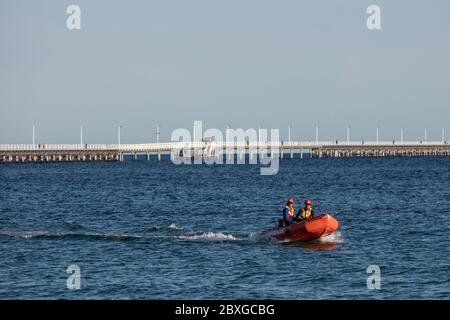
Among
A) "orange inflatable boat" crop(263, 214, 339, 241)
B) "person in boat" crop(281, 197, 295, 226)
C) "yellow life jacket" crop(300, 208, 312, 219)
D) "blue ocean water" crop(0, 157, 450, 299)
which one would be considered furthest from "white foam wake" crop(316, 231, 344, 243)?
"person in boat" crop(281, 197, 295, 226)

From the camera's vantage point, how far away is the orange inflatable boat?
3597 centimetres

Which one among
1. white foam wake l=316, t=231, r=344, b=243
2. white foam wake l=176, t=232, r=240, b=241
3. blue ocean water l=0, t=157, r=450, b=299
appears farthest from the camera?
white foam wake l=176, t=232, r=240, b=241

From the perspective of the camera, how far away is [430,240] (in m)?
38.6

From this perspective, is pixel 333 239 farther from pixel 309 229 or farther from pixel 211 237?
pixel 211 237

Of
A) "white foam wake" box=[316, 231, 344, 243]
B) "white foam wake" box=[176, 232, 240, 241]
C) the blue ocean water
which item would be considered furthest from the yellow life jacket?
"white foam wake" box=[176, 232, 240, 241]

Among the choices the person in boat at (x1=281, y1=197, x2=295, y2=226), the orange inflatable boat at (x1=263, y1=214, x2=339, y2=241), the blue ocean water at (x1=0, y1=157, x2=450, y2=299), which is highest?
the person in boat at (x1=281, y1=197, x2=295, y2=226)

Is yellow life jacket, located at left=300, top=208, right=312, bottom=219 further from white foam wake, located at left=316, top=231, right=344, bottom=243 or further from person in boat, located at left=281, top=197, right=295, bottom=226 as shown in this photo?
white foam wake, located at left=316, top=231, right=344, bottom=243

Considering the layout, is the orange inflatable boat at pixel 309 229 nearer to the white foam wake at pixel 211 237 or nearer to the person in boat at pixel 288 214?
the person in boat at pixel 288 214

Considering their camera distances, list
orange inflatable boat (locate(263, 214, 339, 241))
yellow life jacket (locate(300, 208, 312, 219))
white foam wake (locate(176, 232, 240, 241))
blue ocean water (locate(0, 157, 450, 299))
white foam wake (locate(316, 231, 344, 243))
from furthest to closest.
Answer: white foam wake (locate(176, 232, 240, 241)) < white foam wake (locate(316, 231, 344, 243)) < yellow life jacket (locate(300, 208, 312, 219)) < orange inflatable boat (locate(263, 214, 339, 241)) < blue ocean water (locate(0, 157, 450, 299))

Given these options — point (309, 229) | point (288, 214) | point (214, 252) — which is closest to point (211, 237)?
point (288, 214)

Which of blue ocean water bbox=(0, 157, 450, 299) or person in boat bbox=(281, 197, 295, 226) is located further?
person in boat bbox=(281, 197, 295, 226)

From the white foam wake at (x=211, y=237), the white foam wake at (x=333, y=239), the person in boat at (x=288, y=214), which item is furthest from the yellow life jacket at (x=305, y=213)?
the white foam wake at (x=211, y=237)

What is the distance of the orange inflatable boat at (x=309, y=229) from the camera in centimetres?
3597

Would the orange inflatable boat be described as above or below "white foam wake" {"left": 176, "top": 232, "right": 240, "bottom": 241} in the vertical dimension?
above
